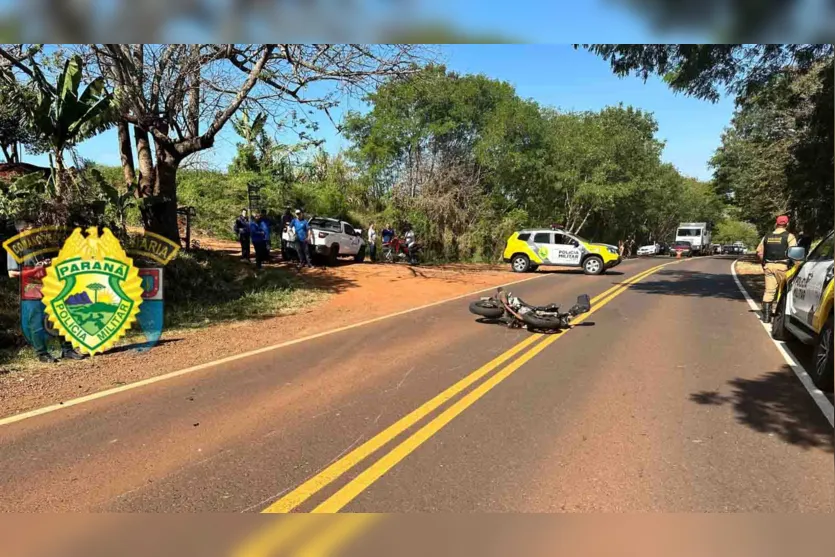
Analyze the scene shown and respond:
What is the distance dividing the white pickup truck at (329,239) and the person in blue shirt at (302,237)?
25.4 inches

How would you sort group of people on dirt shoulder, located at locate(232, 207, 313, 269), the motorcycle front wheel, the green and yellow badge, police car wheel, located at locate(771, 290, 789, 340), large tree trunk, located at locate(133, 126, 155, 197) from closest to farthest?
the green and yellow badge
police car wheel, located at locate(771, 290, 789, 340)
the motorcycle front wheel
large tree trunk, located at locate(133, 126, 155, 197)
group of people on dirt shoulder, located at locate(232, 207, 313, 269)

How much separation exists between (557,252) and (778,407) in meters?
17.9

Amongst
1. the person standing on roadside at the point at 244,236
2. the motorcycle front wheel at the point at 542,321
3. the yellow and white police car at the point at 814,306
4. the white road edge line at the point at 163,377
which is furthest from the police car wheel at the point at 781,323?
the person standing on roadside at the point at 244,236

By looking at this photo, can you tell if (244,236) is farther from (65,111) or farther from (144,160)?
(65,111)

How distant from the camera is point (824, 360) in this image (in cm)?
562

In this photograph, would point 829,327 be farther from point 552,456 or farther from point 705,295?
point 705,295

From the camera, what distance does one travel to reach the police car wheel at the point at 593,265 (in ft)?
72.3

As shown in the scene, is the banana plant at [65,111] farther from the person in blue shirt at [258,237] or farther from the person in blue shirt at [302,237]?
the person in blue shirt at [302,237]

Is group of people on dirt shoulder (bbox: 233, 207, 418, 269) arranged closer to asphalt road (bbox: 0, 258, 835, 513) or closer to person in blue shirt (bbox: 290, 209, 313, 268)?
person in blue shirt (bbox: 290, 209, 313, 268)

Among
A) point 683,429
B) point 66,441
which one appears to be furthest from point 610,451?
point 66,441

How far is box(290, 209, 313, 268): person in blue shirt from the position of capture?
18953 millimetres

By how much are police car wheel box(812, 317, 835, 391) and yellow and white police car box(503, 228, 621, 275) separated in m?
16.4

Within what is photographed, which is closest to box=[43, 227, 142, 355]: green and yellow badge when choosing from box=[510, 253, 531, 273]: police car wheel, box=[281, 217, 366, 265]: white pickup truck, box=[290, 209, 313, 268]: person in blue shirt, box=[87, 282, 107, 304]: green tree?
→ box=[87, 282, 107, 304]: green tree

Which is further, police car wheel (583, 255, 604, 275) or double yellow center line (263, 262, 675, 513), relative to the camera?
police car wheel (583, 255, 604, 275)
